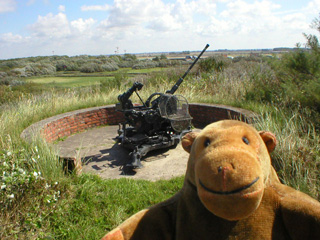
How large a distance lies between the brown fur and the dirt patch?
256 cm

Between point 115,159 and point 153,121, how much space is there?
1124 mm

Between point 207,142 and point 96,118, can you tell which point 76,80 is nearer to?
point 96,118

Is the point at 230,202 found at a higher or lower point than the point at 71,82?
higher

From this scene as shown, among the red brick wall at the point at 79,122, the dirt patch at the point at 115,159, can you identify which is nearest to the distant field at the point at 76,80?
the red brick wall at the point at 79,122

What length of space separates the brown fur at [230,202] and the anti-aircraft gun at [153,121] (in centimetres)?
327

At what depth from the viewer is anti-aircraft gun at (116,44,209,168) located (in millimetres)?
5254

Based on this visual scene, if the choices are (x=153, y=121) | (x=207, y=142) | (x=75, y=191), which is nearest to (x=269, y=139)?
(x=207, y=142)

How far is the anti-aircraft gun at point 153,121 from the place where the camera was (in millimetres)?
5254

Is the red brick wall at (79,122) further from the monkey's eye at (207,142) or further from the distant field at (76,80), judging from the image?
the distant field at (76,80)

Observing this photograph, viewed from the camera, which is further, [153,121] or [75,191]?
[153,121]

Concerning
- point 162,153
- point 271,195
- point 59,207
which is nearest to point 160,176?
point 162,153

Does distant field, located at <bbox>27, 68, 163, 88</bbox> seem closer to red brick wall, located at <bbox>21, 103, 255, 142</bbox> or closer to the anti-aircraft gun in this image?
red brick wall, located at <bbox>21, 103, 255, 142</bbox>

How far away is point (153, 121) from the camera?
18.2 feet

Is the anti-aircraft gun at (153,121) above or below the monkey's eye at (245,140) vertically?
below
